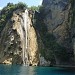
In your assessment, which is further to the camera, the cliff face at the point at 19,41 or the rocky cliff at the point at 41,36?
the cliff face at the point at 19,41

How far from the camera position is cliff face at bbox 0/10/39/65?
71.1 meters

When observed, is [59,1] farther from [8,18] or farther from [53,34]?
[8,18]

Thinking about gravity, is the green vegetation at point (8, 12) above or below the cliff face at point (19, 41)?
above

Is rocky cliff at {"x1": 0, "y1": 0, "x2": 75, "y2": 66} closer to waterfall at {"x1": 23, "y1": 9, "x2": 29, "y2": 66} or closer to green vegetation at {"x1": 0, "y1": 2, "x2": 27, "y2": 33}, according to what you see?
waterfall at {"x1": 23, "y1": 9, "x2": 29, "y2": 66}

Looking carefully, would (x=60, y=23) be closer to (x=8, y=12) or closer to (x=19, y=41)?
(x=19, y=41)

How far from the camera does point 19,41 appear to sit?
2891 inches

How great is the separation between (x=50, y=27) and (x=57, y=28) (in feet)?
9.63

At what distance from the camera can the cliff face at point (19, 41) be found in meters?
71.1

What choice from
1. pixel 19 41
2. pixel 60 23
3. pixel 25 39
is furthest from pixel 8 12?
pixel 60 23

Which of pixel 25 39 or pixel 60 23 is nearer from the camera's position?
pixel 60 23

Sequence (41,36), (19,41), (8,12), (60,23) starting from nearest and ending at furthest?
(60,23)
(19,41)
(41,36)
(8,12)

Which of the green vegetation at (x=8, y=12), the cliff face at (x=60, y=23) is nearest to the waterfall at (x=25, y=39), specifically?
the green vegetation at (x=8, y=12)

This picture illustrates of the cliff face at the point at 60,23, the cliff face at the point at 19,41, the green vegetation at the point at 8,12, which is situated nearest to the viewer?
the cliff face at the point at 60,23

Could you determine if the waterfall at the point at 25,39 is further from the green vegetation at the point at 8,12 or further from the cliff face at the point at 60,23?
the cliff face at the point at 60,23
